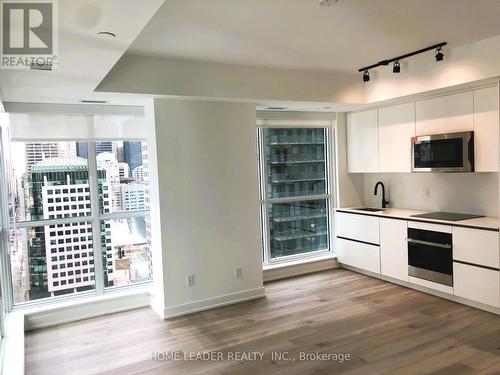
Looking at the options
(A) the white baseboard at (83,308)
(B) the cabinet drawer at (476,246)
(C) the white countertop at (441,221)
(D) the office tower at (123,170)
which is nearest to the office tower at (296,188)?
(C) the white countertop at (441,221)

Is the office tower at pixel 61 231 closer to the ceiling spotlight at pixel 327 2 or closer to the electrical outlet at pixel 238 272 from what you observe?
the electrical outlet at pixel 238 272

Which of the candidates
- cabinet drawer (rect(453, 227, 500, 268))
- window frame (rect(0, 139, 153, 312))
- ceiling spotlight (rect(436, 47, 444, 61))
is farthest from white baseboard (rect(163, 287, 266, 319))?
ceiling spotlight (rect(436, 47, 444, 61))

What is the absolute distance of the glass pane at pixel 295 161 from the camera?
5.57 metres

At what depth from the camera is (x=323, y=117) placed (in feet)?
18.8

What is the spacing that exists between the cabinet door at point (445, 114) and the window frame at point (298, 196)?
1.45 metres

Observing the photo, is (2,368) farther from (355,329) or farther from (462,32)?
(462,32)

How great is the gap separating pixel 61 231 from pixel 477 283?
4.49m

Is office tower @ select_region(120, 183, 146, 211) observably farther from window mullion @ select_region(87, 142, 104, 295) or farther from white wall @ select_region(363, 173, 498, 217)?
white wall @ select_region(363, 173, 498, 217)

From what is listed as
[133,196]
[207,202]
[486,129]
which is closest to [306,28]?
[207,202]

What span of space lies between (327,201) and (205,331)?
2982mm

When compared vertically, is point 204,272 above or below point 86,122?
below

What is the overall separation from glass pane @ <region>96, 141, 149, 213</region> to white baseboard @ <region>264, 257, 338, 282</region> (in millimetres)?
1916

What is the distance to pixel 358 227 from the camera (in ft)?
17.8

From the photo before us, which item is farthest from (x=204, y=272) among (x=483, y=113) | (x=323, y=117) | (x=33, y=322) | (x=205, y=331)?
(x=483, y=113)
